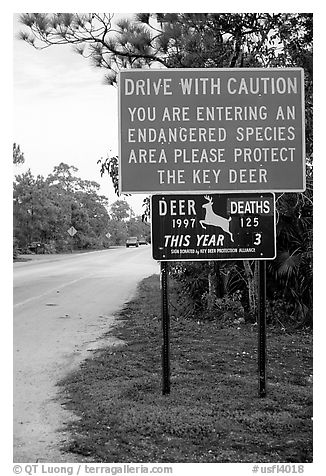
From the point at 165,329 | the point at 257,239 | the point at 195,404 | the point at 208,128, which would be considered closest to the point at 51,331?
the point at 165,329

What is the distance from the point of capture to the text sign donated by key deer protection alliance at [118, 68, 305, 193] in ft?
15.5

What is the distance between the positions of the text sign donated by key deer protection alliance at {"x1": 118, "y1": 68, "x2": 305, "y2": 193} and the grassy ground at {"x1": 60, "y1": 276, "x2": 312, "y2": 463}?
1737 mm

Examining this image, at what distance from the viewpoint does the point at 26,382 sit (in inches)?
224

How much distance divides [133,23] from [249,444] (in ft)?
14.3

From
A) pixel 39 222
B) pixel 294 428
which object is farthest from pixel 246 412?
pixel 39 222

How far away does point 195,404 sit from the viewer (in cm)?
484

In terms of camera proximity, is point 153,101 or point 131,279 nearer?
point 153,101

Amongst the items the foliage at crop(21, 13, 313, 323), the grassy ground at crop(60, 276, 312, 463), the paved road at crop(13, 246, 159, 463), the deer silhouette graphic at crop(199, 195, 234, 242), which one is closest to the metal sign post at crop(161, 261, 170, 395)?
the grassy ground at crop(60, 276, 312, 463)

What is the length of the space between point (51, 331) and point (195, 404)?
3792mm

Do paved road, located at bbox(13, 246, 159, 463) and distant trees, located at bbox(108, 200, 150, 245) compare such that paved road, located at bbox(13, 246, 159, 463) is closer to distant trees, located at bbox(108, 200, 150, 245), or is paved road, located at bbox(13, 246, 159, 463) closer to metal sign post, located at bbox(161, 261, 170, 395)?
metal sign post, located at bbox(161, 261, 170, 395)

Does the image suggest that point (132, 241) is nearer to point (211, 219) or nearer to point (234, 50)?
point (234, 50)

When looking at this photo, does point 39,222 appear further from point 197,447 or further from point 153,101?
point 197,447

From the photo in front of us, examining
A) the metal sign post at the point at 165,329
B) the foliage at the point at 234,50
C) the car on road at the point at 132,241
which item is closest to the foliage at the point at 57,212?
the foliage at the point at 234,50
